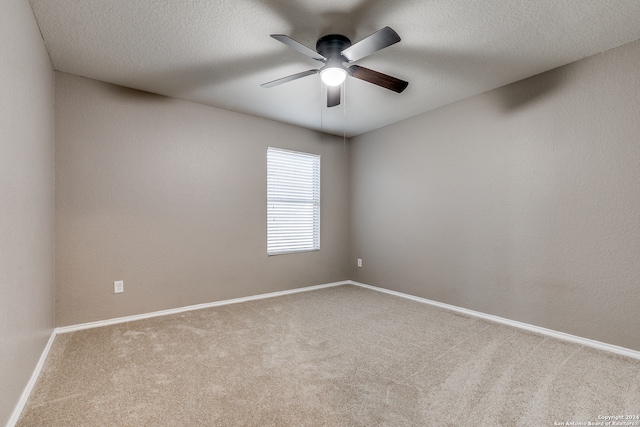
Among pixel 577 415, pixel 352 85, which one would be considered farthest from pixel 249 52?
pixel 577 415

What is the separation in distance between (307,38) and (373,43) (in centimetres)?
62

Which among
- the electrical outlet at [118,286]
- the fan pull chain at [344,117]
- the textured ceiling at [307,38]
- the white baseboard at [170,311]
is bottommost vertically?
the white baseboard at [170,311]

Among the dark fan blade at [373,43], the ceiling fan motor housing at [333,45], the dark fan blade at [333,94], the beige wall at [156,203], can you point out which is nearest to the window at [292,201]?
the beige wall at [156,203]

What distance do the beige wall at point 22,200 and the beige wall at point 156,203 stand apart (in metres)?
0.33

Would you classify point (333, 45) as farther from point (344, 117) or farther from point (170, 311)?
point (170, 311)

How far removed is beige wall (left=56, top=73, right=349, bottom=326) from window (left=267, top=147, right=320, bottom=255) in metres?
0.14

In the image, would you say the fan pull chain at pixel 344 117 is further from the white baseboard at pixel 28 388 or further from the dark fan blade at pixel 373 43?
the white baseboard at pixel 28 388

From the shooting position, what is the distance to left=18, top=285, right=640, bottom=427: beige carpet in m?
1.59

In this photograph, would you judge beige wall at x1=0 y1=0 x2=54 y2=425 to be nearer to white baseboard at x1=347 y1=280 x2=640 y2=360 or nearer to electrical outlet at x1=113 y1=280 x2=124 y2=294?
electrical outlet at x1=113 y1=280 x2=124 y2=294

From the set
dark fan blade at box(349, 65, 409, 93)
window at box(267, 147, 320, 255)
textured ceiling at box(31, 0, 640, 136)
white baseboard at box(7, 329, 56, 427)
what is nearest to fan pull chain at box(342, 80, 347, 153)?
textured ceiling at box(31, 0, 640, 136)

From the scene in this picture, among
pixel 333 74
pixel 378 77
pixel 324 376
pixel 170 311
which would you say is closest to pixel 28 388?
pixel 170 311

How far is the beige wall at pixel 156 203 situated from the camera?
283 cm

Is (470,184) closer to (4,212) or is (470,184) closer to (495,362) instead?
(495,362)

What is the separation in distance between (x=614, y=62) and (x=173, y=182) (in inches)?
165
